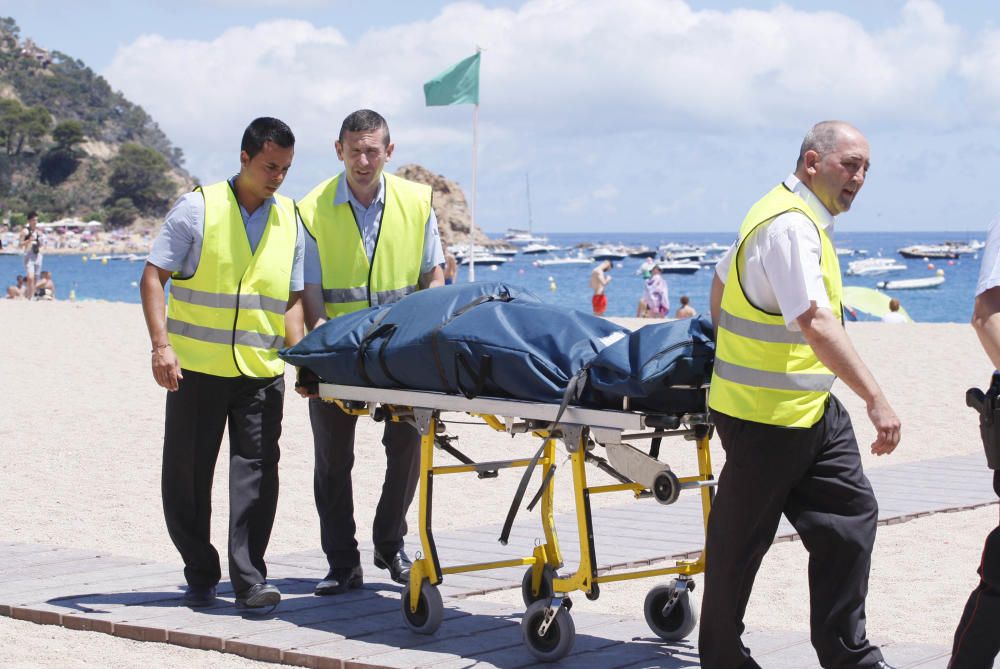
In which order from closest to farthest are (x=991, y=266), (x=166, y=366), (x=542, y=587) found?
1. (x=991, y=266)
2. (x=542, y=587)
3. (x=166, y=366)

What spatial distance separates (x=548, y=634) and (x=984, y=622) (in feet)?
5.11

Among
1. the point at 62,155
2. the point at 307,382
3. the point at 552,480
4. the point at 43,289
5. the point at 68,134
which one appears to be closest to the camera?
the point at 552,480

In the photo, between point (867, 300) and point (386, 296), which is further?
point (867, 300)

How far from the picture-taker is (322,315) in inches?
261

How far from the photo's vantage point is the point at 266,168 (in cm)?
621

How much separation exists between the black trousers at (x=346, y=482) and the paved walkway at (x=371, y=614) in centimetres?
22

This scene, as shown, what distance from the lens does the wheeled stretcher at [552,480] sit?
5.06m

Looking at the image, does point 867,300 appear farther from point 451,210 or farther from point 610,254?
point 610,254

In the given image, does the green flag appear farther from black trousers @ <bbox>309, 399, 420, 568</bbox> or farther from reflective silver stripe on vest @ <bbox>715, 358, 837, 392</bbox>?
reflective silver stripe on vest @ <bbox>715, 358, 837, 392</bbox>

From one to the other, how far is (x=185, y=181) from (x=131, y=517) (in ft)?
634

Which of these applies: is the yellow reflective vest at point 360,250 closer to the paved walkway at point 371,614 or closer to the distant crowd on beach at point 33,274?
the paved walkway at point 371,614

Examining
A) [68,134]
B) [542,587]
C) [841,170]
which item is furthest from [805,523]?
[68,134]

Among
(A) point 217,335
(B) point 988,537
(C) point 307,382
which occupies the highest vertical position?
(A) point 217,335

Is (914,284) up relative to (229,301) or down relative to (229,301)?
down
